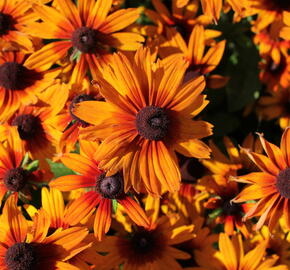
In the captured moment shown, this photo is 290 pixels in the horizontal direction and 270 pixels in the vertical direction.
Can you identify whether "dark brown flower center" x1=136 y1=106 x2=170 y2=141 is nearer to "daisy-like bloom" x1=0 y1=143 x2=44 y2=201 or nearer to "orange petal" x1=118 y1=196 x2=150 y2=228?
"orange petal" x1=118 y1=196 x2=150 y2=228

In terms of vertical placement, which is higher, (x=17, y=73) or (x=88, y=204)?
(x=17, y=73)

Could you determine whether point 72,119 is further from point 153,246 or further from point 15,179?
point 153,246

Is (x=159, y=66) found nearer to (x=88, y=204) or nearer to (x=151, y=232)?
(x=88, y=204)

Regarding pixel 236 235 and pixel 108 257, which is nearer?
pixel 108 257

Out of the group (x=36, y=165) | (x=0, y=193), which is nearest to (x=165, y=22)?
(x=36, y=165)

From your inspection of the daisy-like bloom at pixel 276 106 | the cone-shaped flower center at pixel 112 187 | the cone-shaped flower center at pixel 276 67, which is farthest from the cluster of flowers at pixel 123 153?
the daisy-like bloom at pixel 276 106

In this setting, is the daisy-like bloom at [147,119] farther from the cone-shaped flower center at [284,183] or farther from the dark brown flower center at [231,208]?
the dark brown flower center at [231,208]

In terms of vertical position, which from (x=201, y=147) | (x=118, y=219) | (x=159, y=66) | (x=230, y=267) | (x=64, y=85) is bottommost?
(x=230, y=267)
